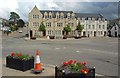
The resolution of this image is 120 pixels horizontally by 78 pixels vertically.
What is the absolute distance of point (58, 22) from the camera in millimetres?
67750

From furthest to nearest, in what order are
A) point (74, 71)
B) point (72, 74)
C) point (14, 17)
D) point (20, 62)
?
point (14, 17) < point (20, 62) < point (74, 71) < point (72, 74)

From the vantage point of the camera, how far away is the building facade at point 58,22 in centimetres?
6588

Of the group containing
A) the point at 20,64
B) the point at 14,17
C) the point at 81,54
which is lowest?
the point at 81,54

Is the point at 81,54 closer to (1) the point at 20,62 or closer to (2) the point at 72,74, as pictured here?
(1) the point at 20,62

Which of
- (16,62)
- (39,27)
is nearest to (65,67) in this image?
(16,62)

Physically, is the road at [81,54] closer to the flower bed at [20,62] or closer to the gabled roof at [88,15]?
the flower bed at [20,62]

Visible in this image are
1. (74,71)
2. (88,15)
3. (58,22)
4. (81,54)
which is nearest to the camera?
(74,71)

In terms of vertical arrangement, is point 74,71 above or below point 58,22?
below

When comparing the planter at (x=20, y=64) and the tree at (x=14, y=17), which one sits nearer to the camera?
the planter at (x=20, y=64)

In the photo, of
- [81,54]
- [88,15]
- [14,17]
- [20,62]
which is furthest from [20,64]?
[14,17]

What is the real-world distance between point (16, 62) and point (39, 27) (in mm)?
54252

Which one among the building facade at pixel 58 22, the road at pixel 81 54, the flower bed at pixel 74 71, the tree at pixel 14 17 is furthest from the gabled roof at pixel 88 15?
the flower bed at pixel 74 71

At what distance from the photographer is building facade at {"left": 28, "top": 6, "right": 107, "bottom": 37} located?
6588 centimetres

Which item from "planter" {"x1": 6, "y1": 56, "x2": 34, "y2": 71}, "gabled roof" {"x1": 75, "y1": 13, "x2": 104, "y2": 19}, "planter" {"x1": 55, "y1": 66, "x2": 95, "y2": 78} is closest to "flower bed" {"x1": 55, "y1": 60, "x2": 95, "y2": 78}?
"planter" {"x1": 55, "y1": 66, "x2": 95, "y2": 78}
